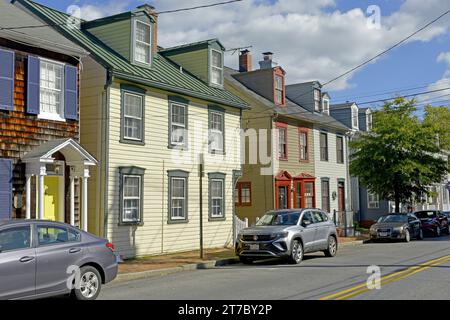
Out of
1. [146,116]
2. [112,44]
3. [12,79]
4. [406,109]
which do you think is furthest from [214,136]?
[406,109]

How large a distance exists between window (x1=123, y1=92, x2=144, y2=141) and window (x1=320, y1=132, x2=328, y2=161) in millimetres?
15696

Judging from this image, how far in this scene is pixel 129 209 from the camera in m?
18.0

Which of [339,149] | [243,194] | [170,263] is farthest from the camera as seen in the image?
[339,149]

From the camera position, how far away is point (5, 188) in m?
14.1

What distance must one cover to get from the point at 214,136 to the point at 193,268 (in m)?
7.70

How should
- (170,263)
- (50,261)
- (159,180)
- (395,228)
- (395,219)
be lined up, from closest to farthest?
(50,261) < (170,263) < (159,180) < (395,228) < (395,219)

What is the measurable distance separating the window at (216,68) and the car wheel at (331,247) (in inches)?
343

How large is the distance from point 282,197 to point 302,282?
16014mm

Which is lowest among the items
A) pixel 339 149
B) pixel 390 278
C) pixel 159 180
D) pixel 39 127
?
pixel 390 278

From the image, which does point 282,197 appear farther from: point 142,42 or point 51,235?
point 51,235

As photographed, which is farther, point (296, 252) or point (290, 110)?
point (290, 110)

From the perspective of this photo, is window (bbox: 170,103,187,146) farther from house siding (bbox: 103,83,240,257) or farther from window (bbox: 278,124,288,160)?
window (bbox: 278,124,288,160)

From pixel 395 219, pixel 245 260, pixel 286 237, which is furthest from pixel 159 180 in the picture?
pixel 395 219
